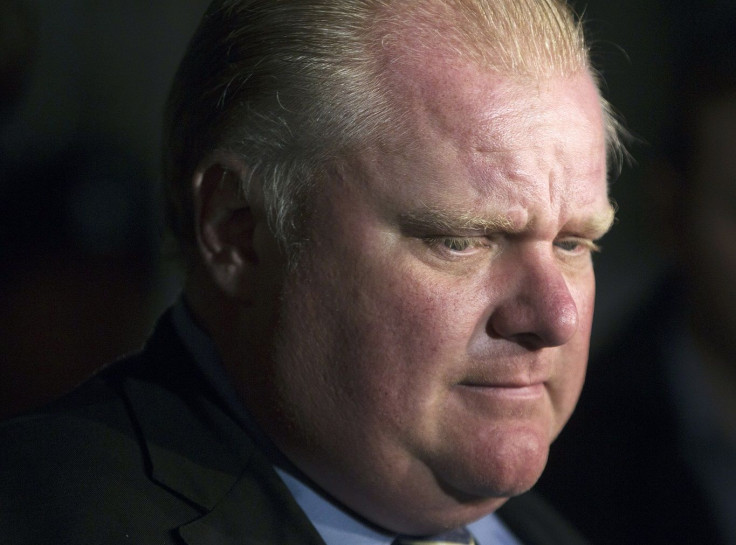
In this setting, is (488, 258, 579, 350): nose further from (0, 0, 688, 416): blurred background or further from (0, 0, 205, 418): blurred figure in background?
(0, 0, 205, 418): blurred figure in background

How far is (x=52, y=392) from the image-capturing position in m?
2.56

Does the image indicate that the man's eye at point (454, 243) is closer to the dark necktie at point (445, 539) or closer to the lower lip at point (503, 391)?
the lower lip at point (503, 391)

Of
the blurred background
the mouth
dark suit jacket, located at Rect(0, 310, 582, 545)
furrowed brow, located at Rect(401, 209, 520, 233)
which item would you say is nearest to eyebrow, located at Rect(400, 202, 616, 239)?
furrowed brow, located at Rect(401, 209, 520, 233)

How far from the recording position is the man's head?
4.70 ft

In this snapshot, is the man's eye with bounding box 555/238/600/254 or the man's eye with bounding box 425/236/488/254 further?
the man's eye with bounding box 555/238/600/254

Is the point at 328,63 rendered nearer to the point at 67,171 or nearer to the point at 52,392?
the point at 67,171

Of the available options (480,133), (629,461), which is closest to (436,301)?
(480,133)

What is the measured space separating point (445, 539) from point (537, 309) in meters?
0.53

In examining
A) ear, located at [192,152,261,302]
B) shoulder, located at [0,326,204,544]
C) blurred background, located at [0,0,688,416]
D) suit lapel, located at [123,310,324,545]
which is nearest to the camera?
shoulder, located at [0,326,204,544]

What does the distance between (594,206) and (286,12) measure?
0.66m

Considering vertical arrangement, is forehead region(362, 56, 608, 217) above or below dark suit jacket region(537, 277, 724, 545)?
above

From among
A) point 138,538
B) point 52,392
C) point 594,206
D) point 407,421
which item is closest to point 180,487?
point 138,538

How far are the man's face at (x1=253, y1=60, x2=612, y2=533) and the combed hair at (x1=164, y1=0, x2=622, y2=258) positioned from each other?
0.05m

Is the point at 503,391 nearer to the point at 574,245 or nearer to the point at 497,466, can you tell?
the point at 497,466
